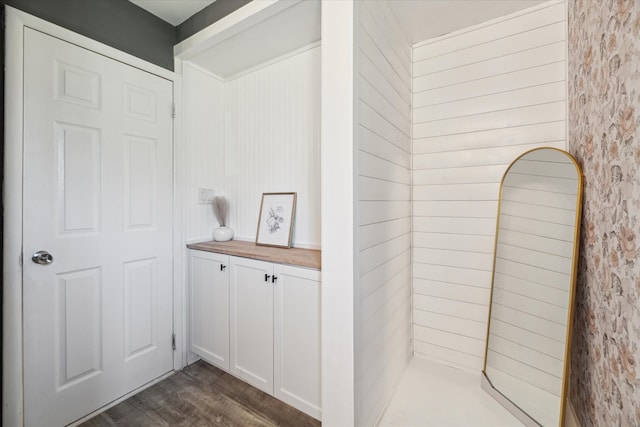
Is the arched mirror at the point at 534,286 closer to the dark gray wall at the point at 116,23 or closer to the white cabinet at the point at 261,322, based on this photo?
the white cabinet at the point at 261,322

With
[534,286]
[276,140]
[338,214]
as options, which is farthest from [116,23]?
[534,286]

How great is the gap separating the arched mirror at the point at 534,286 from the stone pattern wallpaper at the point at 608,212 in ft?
0.24

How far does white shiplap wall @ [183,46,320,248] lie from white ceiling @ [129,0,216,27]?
1.07 feet

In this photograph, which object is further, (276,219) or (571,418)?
(276,219)

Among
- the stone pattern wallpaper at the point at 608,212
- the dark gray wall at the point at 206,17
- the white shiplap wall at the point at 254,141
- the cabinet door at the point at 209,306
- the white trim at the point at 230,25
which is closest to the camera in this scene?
the stone pattern wallpaper at the point at 608,212

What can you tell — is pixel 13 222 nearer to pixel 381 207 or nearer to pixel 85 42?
pixel 85 42

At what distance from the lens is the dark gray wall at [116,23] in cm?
153

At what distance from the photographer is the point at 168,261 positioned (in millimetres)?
2068

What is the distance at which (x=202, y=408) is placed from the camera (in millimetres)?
1683

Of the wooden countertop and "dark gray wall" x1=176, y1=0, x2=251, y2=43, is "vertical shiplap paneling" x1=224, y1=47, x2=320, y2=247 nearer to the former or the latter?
the wooden countertop

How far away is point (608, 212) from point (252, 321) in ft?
6.08

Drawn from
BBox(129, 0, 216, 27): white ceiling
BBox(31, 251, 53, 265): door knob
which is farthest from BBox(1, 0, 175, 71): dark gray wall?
BBox(31, 251, 53, 265): door knob

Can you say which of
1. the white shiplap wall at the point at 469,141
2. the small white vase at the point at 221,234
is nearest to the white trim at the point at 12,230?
the small white vase at the point at 221,234

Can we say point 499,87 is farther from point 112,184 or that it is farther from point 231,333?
point 112,184
